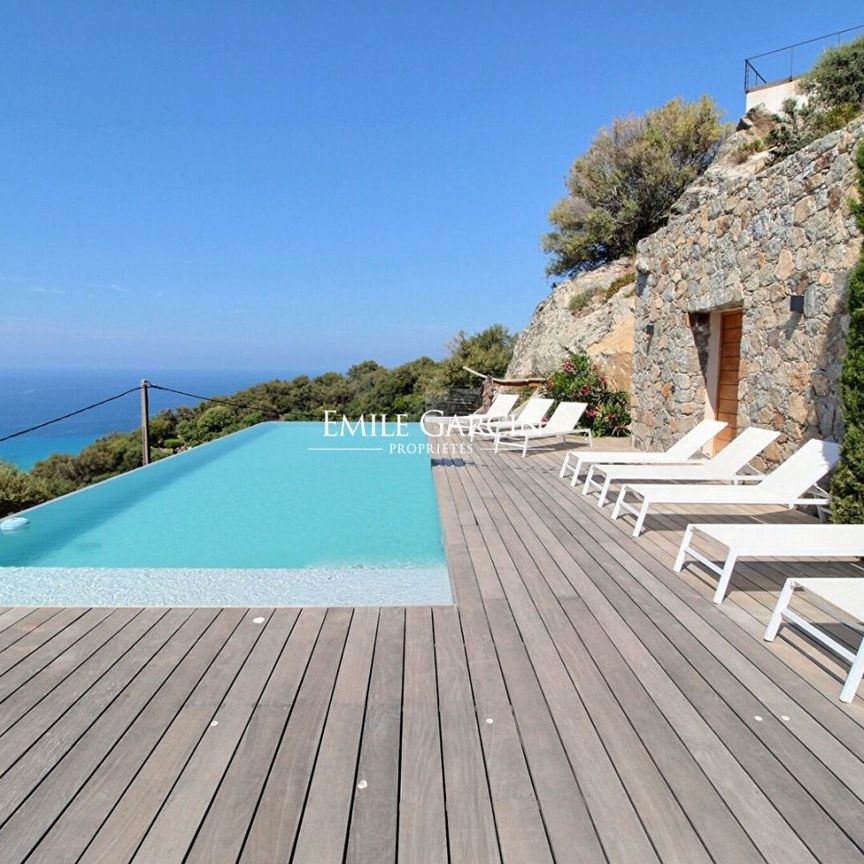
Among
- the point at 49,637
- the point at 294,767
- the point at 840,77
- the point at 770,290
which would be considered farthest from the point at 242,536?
the point at 840,77

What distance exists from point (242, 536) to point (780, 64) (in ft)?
69.1

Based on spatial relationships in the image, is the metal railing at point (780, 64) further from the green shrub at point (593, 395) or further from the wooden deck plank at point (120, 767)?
the wooden deck plank at point (120, 767)

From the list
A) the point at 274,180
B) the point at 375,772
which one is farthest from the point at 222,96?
the point at 375,772

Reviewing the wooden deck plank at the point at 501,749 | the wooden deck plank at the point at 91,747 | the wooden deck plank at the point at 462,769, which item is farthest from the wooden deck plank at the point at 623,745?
the wooden deck plank at the point at 91,747

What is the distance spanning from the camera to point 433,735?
175 centimetres

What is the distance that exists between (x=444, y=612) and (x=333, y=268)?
31.7 meters

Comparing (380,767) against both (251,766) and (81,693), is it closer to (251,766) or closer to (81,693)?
(251,766)

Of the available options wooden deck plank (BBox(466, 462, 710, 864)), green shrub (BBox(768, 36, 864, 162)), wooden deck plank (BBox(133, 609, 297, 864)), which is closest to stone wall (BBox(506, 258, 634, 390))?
green shrub (BBox(768, 36, 864, 162))

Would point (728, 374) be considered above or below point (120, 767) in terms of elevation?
above

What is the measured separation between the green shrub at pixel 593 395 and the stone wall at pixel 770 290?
181 centimetres

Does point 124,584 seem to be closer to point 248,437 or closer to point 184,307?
point 248,437

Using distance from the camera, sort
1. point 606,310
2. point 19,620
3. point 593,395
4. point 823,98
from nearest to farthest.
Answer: point 19,620 → point 593,395 → point 823,98 → point 606,310

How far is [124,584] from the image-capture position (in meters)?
3.13

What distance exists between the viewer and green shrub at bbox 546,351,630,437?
9312 millimetres
